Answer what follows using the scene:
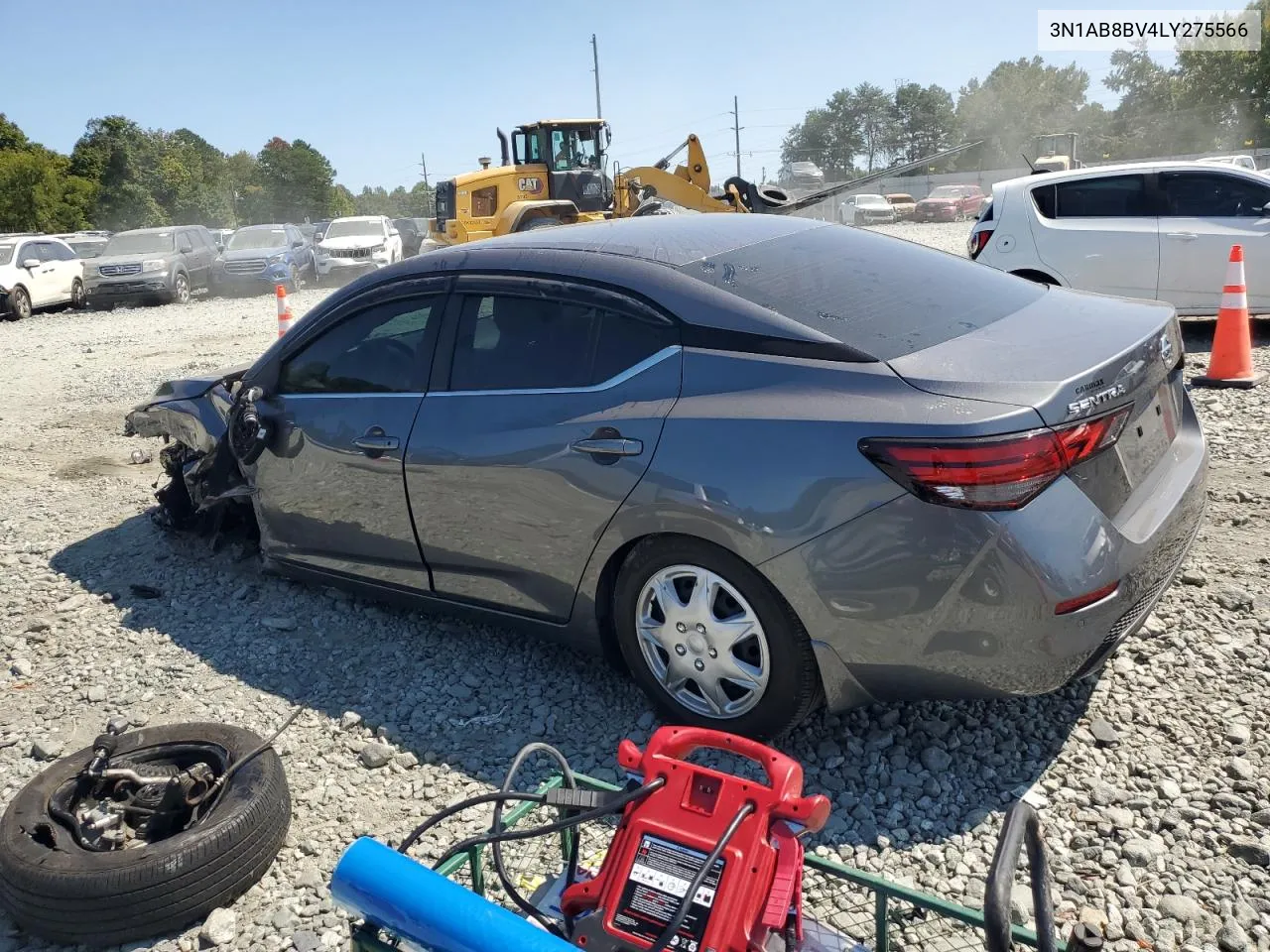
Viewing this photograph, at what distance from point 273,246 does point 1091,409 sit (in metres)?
22.2

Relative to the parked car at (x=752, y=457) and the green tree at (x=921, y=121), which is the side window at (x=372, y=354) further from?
the green tree at (x=921, y=121)

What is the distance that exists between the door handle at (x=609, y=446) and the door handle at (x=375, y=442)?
0.91 metres

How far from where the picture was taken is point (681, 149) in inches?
703

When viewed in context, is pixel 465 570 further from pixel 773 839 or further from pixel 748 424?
pixel 773 839

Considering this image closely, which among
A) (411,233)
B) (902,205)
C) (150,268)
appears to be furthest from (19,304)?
(902,205)

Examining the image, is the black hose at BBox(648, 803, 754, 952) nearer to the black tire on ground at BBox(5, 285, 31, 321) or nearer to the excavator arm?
the excavator arm

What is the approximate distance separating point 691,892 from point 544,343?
2.12 meters

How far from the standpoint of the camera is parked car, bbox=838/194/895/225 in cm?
4294

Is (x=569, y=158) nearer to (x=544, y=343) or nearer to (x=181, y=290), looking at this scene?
(x=181, y=290)

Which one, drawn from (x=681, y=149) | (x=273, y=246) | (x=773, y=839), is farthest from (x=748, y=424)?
(x=273, y=246)

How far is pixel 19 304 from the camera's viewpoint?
1911 cm

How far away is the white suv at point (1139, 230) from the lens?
339 inches

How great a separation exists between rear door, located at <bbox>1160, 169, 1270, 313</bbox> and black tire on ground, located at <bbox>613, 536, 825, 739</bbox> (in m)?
7.39

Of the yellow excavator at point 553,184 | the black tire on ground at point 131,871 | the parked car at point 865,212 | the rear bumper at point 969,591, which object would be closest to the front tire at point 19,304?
the yellow excavator at point 553,184
